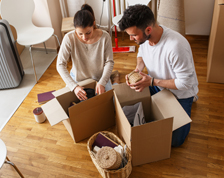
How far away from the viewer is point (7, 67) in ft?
7.88

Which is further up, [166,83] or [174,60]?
[174,60]

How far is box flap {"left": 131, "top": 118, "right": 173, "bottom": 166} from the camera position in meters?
1.47

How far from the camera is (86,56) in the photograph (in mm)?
1995

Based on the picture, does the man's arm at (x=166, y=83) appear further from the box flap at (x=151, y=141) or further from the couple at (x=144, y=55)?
the box flap at (x=151, y=141)

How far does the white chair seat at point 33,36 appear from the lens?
2.53 metres

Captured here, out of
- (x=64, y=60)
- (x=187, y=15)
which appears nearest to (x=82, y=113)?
(x=64, y=60)

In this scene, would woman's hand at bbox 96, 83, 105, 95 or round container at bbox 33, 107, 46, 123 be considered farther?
round container at bbox 33, 107, 46, 123

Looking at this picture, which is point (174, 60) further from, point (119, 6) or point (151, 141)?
point (119, 6)

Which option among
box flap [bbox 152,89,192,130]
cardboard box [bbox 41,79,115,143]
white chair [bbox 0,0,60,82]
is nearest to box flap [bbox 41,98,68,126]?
cardboard box [bbox 41,79,115,143]

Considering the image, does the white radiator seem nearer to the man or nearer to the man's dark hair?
the man

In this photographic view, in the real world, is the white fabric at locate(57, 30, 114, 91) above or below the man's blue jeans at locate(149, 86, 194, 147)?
above

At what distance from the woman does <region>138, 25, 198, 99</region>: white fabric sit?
385 millimetres

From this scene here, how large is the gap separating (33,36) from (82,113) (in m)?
1.34

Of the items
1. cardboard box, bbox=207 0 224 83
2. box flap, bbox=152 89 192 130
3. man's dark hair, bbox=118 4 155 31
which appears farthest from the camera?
cardboard box, bbox=207 0 224 83
